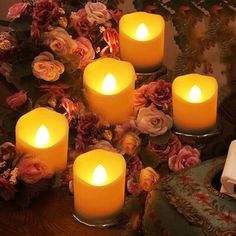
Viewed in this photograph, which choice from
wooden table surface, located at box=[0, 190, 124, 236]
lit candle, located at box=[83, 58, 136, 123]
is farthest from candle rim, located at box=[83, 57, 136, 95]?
wooden table surface, located at box=[0, 190, 124, 236]

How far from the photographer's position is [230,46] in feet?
5.11

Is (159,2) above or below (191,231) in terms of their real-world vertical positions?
above

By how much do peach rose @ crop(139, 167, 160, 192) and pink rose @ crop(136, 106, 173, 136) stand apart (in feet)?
0.25

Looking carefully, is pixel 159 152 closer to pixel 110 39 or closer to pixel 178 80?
pixel 178 80

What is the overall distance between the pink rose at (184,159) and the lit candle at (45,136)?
0.22 metres

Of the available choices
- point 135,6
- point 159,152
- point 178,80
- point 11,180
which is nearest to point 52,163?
point 11,180

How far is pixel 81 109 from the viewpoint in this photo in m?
1.27

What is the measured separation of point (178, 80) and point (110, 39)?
18 cm

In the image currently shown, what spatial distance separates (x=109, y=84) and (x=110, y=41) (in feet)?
Answer: 0.46

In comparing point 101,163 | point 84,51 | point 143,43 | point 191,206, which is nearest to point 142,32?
point 143,43

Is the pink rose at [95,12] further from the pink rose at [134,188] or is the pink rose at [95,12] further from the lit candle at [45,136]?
the pink rose at [134,188]

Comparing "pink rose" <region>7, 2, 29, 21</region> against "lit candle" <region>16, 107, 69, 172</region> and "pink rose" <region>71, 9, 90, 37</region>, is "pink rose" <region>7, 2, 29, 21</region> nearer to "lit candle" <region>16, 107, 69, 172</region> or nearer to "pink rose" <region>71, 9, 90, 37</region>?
"pink rose" <region>71, 9, 90, 37</region>

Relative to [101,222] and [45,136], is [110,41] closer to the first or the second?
[45,136]

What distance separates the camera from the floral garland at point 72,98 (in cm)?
120
